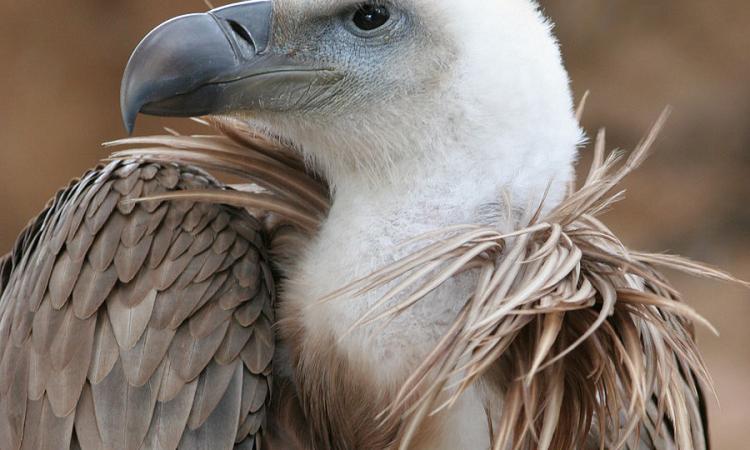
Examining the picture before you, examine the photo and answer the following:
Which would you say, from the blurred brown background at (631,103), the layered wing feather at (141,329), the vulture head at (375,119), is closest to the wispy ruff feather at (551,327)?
the vulture head at (375,119)

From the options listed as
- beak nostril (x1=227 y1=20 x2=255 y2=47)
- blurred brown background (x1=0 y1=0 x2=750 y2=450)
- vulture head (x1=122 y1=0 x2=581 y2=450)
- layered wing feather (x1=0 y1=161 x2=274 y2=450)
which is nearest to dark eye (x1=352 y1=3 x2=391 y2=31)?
vulture head (x1=122 y1=0 x2=581 y2=450)

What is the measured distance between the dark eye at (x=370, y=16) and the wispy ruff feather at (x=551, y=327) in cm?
43

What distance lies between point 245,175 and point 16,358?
1.69 feet

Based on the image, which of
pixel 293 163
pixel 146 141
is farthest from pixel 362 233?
pixel 146 141

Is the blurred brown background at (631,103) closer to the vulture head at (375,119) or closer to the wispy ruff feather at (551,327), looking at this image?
the vulture head at (375,119)

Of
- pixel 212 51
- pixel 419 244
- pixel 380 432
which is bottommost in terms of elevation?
pixel 380 432

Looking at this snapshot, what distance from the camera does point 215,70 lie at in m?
1.91

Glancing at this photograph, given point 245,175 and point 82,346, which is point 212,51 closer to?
point 245,175

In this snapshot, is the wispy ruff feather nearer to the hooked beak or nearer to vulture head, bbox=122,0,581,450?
vulture head, bbox=122,0,581,450

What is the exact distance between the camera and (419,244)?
1.87 m

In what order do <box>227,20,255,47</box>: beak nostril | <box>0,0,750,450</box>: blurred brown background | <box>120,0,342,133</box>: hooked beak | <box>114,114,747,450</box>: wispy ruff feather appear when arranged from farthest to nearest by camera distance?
<box>0,0,750,450</box>: blurred brown background < <box>227,20,255,47</box>: beak nostril < <box>120,0,342,133</box>: hooked beak < <box>114,114,747,450</box>: wispy ruff feather

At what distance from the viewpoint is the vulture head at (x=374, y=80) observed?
189 centimetres

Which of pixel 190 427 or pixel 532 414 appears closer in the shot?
pixel 532 414

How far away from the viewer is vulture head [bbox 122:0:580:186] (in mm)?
1889
